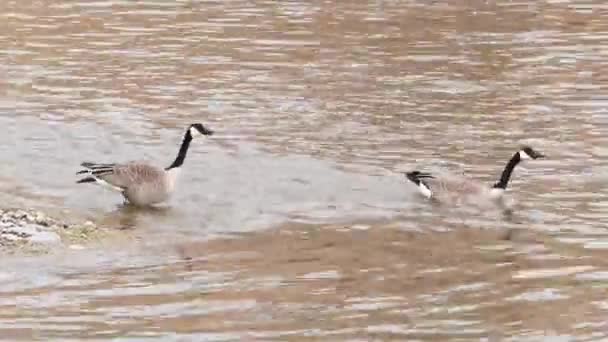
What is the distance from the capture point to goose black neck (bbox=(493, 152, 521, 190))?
57.5 feet

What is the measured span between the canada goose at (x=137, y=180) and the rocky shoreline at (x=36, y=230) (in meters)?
1.61

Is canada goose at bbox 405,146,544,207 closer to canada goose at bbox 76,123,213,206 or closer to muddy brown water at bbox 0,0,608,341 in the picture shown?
muddy brown water at bbox 0,0,608,341

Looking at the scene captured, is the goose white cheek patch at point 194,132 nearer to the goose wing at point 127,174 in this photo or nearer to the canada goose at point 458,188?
the goose wing at point 127,174

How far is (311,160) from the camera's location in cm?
1905

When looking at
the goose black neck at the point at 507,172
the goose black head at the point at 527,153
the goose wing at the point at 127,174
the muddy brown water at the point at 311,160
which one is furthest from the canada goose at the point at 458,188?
the goose wing at the point at 127,174

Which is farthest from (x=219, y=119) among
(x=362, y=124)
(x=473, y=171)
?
(x=473, y=171)

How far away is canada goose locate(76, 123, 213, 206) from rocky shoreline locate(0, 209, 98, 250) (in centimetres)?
161

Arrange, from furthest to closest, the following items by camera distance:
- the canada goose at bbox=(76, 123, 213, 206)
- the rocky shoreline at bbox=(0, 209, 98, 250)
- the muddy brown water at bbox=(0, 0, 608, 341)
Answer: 1. the canada goose at bbox=(76, 123, 213, 206)
2. the rocky shoreline at bbox=(0, 209, 98, 250)
3. the muddy brown water at bbox=(0, 0, 608, 341)

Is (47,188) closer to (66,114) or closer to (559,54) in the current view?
(66,114)

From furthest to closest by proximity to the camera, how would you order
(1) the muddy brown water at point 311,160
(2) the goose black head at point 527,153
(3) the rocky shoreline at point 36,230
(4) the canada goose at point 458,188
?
1. (2) the goose black head at point 527,153
2. (4) the canada goose at point 458,188
3. (3) the rocky shoreline at point 36,230
4. (1) the muddy brown water at point 311,160

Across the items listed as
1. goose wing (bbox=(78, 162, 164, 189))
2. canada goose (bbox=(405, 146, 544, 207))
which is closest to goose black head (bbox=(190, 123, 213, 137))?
goose wing (bbox=(78, 162, 164, 189))

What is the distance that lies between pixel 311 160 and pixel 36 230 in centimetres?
507

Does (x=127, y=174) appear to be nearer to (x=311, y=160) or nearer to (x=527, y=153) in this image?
(x=311, y=160)

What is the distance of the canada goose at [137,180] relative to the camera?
1711 centimetres
